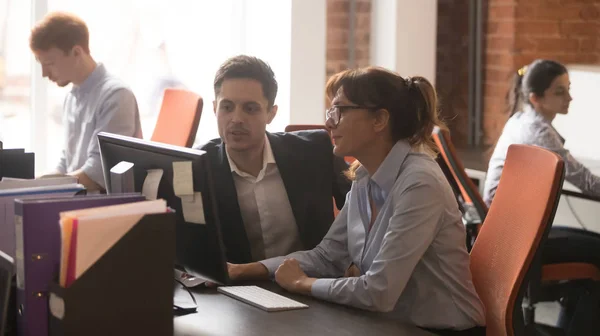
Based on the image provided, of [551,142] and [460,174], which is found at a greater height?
[551,142]

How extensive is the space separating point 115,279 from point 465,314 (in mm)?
903

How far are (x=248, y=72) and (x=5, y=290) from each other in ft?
3.67

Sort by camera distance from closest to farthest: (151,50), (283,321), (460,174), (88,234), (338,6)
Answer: (88,234)
(283,321)
(460,174)
(151,50)
(338,6)

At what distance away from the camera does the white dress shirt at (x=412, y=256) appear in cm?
199

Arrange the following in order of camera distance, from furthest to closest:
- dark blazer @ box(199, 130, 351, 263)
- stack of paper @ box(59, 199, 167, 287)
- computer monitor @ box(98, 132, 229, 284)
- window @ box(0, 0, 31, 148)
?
1. window @ box(0, 0, 31, 148)
2. dark blazer @ box(199, 130, 351, 263)
3. computer monitor @ box(98, 132, 229, 284)
4. stack of paper @ box(59, 199, 167, 287)

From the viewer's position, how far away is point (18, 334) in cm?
164

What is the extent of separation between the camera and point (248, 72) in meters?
2.52

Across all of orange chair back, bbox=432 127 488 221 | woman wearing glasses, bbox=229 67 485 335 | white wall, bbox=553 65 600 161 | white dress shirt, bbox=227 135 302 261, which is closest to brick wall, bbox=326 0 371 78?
white wall, bbox=553 65 600 161

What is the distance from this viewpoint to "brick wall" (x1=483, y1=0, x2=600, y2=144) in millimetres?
5293

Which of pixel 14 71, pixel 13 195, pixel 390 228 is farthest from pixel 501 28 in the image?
pixel 13 195

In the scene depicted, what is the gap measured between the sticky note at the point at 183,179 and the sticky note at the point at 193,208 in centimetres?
1

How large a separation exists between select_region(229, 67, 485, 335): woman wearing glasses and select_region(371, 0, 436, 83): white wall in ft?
10.3

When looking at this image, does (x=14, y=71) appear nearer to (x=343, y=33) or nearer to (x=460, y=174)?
(x=343, y=33)

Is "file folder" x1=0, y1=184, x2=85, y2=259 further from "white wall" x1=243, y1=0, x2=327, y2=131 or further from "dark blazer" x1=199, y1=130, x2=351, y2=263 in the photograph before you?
"white wall" x1=243, y1=0, x2=327, y2=131
